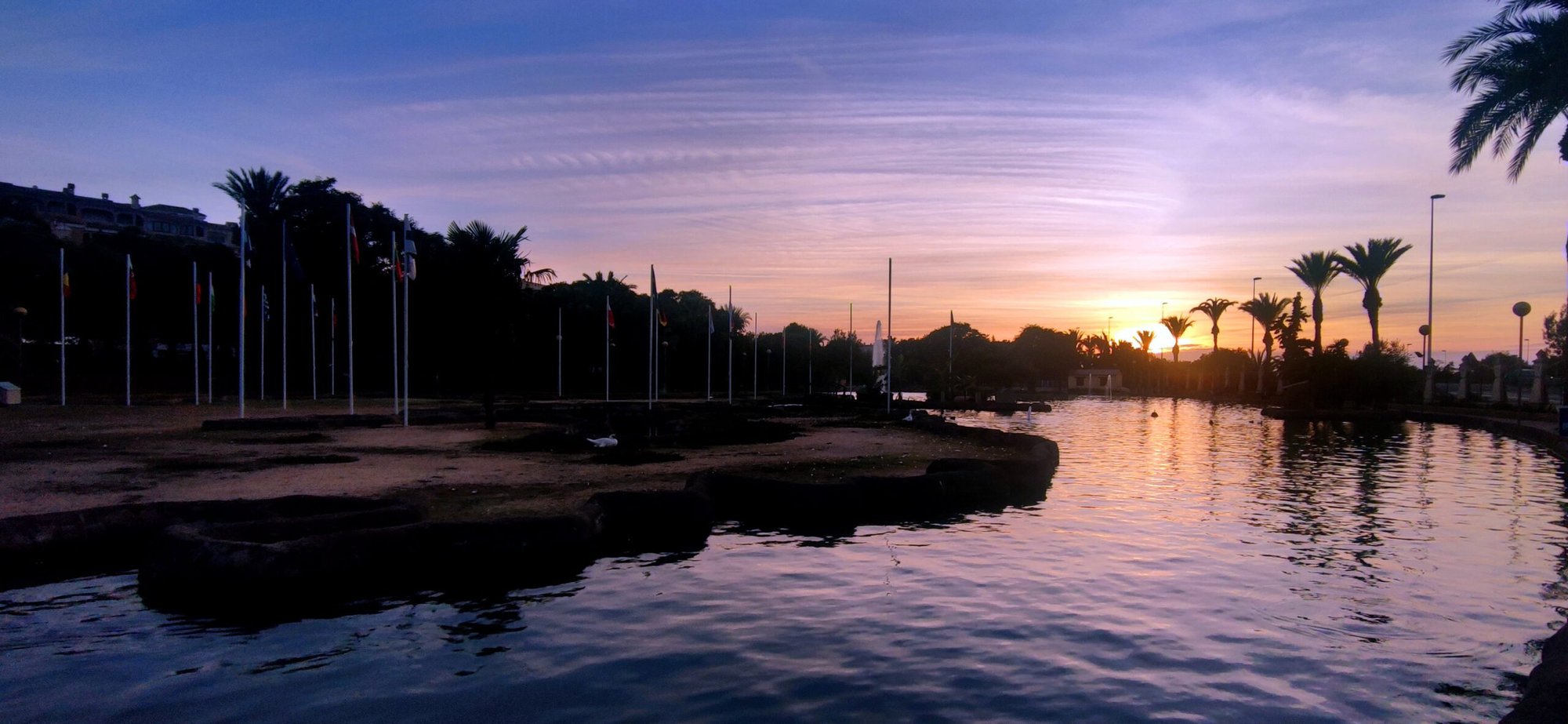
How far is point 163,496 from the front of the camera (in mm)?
11992

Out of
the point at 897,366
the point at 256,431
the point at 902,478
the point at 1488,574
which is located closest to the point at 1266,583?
the point at 1488,574

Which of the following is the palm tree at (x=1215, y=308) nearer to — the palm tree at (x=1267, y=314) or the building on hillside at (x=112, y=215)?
the palm tree at (x=1267, y=314)

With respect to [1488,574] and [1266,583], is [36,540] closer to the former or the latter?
[1266,583]

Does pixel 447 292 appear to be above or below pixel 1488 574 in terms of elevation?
above

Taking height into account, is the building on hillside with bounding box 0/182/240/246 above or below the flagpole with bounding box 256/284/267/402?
above

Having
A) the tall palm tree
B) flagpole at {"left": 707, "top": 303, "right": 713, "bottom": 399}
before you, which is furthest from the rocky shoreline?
flagpole at {"left": 707, "top": 303, "right": 713, "bottom": 399}

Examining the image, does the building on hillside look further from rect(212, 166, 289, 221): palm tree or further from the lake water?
the lake water

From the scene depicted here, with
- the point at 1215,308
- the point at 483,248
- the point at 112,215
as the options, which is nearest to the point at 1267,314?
the point at 1215,308

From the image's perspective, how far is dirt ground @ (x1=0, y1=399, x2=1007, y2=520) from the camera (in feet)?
40.6

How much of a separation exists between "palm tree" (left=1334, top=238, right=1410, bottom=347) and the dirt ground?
1645 inches

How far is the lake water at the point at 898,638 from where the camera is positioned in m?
6.35

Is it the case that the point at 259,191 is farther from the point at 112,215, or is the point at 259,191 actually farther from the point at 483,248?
the point at 112,215

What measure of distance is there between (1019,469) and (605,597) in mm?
9509

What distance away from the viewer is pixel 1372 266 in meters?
54.3
